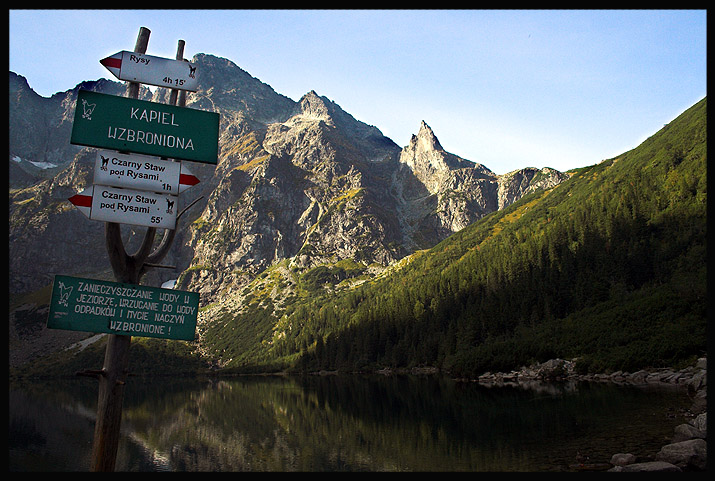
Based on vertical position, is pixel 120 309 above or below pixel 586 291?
below

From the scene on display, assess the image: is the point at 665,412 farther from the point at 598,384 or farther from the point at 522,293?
the point at 522,293

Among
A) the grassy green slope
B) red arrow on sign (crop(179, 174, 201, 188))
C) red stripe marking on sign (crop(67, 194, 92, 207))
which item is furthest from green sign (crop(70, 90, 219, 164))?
the grassy green slope

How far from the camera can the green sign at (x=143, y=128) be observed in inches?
502

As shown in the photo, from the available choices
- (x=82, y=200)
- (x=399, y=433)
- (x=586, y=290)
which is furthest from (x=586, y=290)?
(x=82, y=200)

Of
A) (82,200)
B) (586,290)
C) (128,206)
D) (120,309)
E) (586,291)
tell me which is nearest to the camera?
(120,309)

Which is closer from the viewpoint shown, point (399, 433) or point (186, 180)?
point (186, 180)

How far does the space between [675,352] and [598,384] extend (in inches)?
500

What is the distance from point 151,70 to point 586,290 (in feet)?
420

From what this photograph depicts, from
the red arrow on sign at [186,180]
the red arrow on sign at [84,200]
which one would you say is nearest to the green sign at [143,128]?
the red arrow on sign at [186,180]

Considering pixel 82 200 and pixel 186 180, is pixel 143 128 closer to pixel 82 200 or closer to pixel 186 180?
pixel 186 180

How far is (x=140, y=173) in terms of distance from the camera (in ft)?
42.7

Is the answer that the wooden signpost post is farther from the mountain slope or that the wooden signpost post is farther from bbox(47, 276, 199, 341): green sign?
the mountain slope

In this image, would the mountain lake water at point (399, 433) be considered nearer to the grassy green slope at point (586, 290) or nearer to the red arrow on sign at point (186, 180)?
the grassy green slope at point (586, 290)
